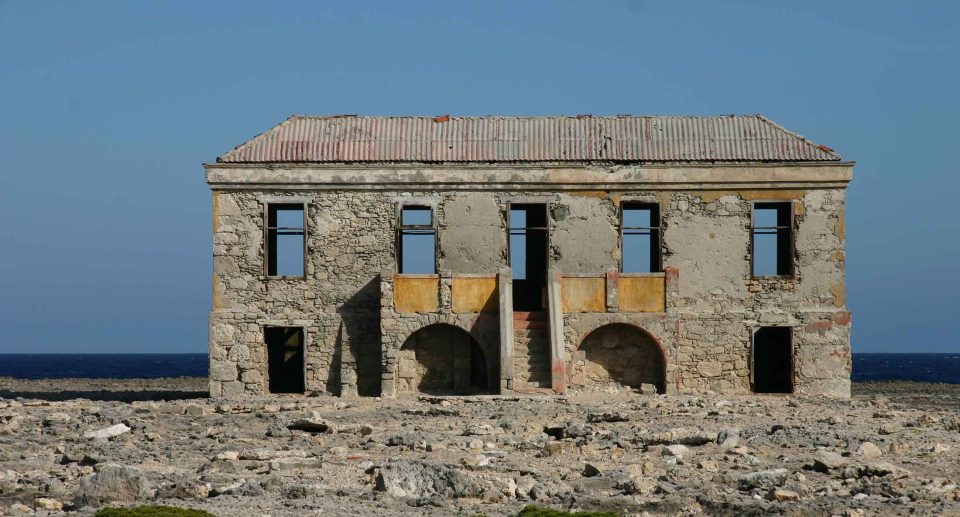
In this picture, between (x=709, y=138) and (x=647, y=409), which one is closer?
(x=647, y=409)

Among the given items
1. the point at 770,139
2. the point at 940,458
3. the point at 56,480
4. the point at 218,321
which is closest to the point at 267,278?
the point at 218,321

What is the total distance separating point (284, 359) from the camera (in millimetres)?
35719

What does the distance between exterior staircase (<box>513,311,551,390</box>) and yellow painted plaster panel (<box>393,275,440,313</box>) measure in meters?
1.84

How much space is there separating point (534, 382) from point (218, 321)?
23.6ft

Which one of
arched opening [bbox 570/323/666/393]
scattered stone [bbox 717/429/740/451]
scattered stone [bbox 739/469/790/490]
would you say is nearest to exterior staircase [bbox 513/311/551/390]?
arched opening [bbox 570/323/666/393]

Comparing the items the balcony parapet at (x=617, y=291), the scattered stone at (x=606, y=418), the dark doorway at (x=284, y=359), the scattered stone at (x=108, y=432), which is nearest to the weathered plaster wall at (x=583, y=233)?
the balcony parapet at (x=617, y=291)

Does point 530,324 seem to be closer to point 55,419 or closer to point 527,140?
point 527,140

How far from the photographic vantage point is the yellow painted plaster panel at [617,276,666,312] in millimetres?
30094

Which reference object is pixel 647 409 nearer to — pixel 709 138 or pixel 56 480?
pixel 709 138

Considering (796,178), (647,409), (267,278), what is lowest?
(647,409)

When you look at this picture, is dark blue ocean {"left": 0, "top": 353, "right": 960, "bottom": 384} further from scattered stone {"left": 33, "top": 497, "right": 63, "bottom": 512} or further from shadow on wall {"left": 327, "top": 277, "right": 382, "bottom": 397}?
scattered stone {"left": 33, "top": 497, "right": 63, "bottom": 512}

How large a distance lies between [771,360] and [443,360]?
9.20 m

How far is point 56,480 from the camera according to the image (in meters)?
16.9

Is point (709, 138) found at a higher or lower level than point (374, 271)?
higher
